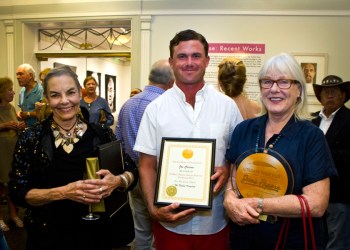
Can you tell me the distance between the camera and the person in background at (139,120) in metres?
2.78

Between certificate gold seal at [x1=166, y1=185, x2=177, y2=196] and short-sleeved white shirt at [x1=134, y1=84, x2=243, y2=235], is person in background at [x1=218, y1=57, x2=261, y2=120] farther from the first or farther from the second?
certificate gold seal at [x1=166, y1=185, x2=177, y2=196]

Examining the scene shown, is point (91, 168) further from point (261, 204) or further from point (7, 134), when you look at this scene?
point (7, 134)

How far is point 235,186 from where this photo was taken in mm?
1544

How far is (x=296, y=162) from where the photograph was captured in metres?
1.40

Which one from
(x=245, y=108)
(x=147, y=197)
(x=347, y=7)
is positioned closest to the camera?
(x=147, y=197)

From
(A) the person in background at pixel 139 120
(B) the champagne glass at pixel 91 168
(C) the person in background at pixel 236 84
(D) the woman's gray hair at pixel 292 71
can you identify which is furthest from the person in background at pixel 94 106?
(D) the woman's gray hair at pixel 292 71

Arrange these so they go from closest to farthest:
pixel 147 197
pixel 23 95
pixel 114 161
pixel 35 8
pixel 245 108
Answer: pixel 114 161
pixel 147 197
pixel 245 108
pixel 23 95
pixel 35 8

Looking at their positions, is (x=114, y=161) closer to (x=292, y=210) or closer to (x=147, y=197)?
(x=147, y=197)

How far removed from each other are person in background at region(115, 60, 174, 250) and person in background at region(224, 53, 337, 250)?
1.33 metres

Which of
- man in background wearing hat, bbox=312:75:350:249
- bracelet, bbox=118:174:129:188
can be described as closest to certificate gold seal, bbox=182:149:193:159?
bracelet, bbox=118:174:129:188

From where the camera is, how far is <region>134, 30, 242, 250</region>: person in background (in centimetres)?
174

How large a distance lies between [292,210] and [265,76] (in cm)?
59

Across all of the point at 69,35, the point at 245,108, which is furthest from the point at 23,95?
the point at 245,108

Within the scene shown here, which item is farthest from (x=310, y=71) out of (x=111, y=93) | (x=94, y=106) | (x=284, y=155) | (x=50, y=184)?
(x=50, y=184)
